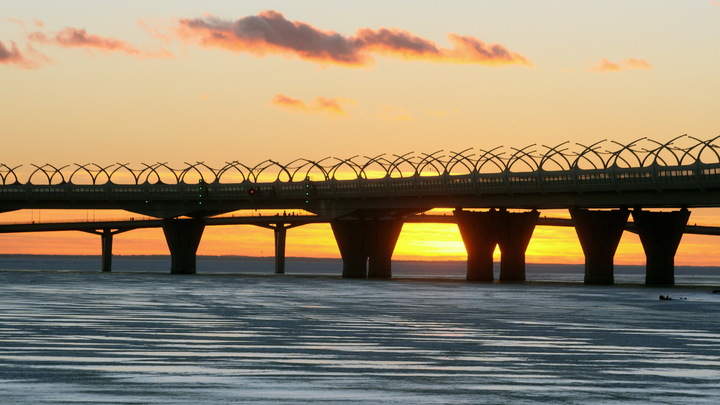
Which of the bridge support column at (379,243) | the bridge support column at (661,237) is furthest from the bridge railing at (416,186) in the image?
the bridge support column at (661,237)

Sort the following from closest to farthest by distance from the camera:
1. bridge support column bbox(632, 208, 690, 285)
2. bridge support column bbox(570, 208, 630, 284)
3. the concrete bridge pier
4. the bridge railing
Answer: the bridge railing → bridge support column bbox(632, 208, 690, 285) → bridge support column bbox(570, 208, 630, 284) → the concrete bridge pier

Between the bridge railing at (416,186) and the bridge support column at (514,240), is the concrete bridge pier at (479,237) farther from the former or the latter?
the bridge railing at (416,186)

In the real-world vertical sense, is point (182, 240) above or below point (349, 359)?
below

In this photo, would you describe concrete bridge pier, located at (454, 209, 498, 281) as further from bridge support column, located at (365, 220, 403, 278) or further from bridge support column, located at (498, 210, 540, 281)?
bridge support column, located at (365, 220, 403, 278)

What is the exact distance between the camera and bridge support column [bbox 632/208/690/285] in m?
125

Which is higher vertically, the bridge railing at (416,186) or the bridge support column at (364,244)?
the bridge railing at (416,186)

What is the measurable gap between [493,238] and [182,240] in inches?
1872

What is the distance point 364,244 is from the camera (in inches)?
5881

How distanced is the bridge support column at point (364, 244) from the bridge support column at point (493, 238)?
11.8 metres

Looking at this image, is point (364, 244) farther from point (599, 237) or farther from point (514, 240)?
point (599, 237)

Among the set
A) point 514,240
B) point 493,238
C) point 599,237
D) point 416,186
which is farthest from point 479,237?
point 599,237

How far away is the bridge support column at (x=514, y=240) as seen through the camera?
466 ft

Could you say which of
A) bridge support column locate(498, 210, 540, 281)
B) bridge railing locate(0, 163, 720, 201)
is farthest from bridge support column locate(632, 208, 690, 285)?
bridge support column locate(498, 210, 540, 281)

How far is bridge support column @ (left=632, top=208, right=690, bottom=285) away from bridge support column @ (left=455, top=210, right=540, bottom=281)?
63.4 feet
